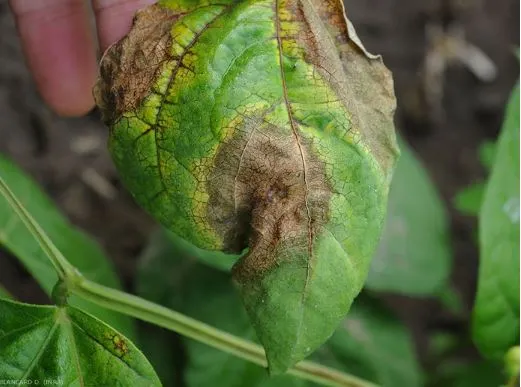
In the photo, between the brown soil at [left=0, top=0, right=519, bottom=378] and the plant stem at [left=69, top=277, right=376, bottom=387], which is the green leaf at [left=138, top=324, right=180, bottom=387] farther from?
the plant stem at [left=69, top=277, right=376, bottom=387]

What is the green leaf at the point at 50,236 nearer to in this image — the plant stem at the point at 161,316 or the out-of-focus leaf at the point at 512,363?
the plant stem at the point at 161,316

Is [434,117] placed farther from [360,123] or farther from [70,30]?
[360,123]

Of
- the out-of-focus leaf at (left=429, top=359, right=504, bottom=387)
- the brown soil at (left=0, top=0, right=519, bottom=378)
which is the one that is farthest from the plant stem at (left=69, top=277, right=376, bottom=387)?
the brown soil at (left=0, top=0, right=519, bottom=378)

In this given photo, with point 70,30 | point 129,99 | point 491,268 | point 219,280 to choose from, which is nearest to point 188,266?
point 219,280

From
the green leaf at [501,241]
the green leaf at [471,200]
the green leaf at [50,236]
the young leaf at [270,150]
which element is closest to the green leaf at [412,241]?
the green leaf at [471,200]

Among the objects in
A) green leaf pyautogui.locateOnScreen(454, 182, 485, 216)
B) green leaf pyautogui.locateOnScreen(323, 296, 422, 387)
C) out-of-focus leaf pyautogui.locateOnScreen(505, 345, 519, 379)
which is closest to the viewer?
out-of-focus leaf pyautogui.locateOnScreen(505, 345, 519, 379)

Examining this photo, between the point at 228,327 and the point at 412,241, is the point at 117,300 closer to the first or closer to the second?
the point at 228,327

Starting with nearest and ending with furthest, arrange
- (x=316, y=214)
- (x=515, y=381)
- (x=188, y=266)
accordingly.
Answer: (x=316, y=214)
(x=515, y=381)
(x=188, y=266)
